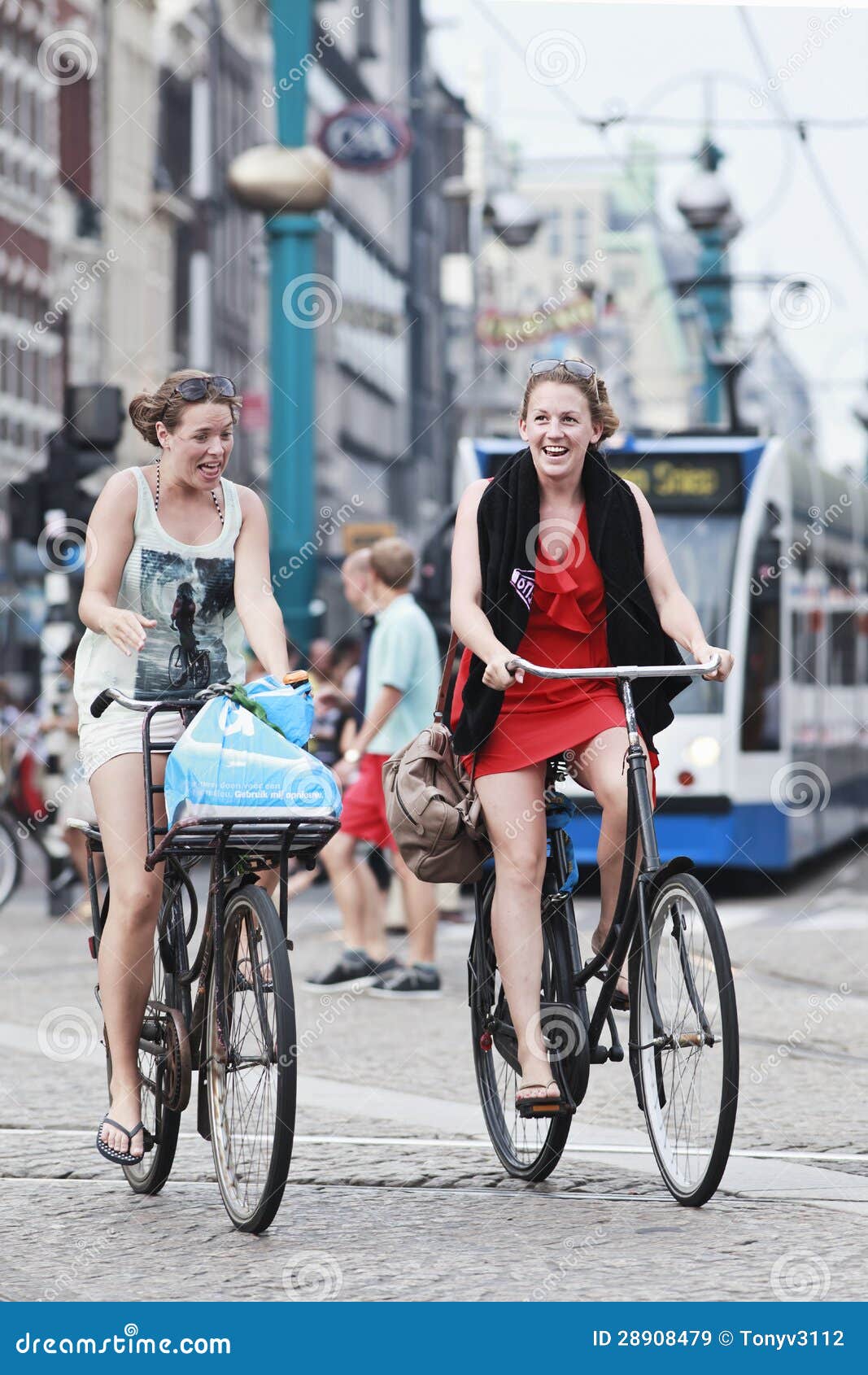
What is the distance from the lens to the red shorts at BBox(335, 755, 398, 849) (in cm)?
1011

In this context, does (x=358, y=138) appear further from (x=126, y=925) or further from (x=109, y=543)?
(x=126, y=925)

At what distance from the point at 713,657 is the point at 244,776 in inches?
43.3

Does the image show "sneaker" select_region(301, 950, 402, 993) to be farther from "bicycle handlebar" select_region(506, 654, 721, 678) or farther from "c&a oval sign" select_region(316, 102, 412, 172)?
"c&a oval sign" select_region(316, 102, 412, 172)

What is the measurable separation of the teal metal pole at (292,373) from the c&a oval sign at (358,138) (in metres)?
9.38

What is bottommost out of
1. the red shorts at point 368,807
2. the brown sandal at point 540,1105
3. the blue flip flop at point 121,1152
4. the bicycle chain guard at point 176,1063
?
the blue flip flop at point 121,1152

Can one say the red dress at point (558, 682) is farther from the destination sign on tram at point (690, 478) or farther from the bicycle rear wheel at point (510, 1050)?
the destination sign on tram at point (690, 478)

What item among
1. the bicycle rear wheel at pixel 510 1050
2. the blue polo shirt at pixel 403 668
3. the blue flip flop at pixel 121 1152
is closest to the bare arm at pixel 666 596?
the bicycle rear wheel at pixel 510 1050

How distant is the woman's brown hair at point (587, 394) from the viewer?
5.53 metres

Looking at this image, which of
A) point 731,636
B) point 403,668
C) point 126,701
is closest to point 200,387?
point 126,701

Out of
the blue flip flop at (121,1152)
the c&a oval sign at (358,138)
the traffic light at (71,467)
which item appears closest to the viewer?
the blue flip flop at (121,1152)

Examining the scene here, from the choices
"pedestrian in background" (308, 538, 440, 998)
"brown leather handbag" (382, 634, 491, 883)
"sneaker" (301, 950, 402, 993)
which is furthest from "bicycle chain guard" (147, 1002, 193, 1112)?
"sneaker" (301, 950, 402, 993)

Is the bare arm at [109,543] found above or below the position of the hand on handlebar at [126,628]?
above

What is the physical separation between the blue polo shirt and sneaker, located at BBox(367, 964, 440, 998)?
36.2 inches
